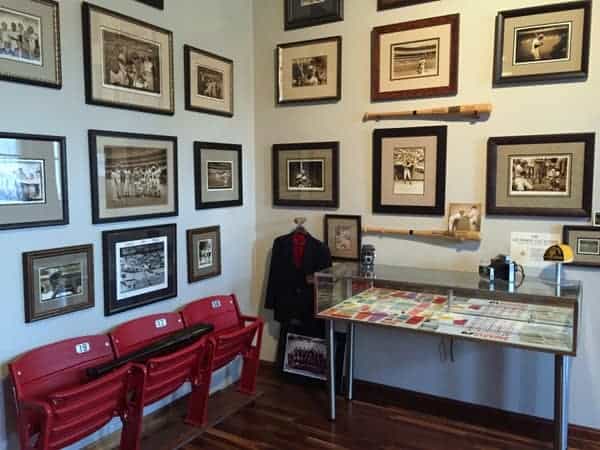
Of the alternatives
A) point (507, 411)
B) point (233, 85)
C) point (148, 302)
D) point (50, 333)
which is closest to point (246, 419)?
point (148, 302)

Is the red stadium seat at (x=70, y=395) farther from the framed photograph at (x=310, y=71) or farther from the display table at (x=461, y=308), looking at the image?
the framed photograph at (x=310, y=71)

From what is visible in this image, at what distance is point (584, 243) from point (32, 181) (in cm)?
275

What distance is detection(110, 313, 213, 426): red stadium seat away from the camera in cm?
240

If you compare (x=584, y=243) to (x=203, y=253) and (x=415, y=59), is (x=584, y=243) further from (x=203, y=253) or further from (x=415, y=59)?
(x=203, y=253)

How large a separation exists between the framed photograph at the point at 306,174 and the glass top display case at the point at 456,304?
1.88 ft

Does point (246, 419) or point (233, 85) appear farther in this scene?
point (233, 85)

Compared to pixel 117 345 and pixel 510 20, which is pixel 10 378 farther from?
pixel 510 20

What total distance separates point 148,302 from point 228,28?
6.23 feet

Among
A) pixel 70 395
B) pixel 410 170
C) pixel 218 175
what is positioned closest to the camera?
pixel 70 395

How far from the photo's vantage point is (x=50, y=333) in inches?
90.7

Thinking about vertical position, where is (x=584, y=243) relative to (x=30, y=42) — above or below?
below

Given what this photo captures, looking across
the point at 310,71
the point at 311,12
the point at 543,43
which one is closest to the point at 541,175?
the point at 543,43

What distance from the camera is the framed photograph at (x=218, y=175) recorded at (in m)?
3.14

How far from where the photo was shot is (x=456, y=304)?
265cm
